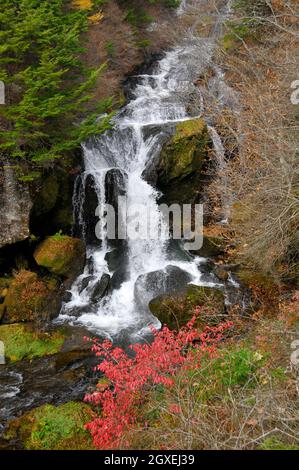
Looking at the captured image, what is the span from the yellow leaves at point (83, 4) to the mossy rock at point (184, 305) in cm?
1091

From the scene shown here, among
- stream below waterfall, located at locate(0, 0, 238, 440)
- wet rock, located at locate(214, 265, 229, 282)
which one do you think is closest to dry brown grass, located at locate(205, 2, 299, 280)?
wet rock, located at locate(214, 265, 229, 282)

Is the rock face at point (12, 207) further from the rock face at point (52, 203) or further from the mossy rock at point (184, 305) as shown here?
the mossy rock at point (184, 305)

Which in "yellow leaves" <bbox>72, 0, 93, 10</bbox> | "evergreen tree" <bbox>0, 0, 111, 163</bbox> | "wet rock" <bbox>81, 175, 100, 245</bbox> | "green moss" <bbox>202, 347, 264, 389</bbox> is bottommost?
"green moss" <bbox>202, 347, 264, 389</bbox>

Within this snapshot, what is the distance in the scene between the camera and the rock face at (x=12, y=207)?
1170cm

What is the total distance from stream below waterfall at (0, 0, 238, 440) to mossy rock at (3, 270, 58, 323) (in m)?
0.50

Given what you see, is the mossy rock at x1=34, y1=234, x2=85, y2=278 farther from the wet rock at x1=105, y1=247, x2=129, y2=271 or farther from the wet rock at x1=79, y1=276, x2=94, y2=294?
the wet rock at x1=105, y1=247, x2=129, y2=271

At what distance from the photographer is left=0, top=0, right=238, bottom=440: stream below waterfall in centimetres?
900

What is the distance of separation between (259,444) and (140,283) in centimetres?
787

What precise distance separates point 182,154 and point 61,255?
17.4ft

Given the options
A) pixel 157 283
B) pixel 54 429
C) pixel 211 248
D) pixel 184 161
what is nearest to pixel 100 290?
pixel 157 283

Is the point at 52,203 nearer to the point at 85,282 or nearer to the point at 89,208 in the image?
the point at 89,208

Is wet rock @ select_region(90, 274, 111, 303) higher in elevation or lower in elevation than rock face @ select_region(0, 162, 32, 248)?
lower

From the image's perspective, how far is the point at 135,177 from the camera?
1418 cm

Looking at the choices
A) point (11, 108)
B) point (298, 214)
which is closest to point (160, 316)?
point (298, 214)
